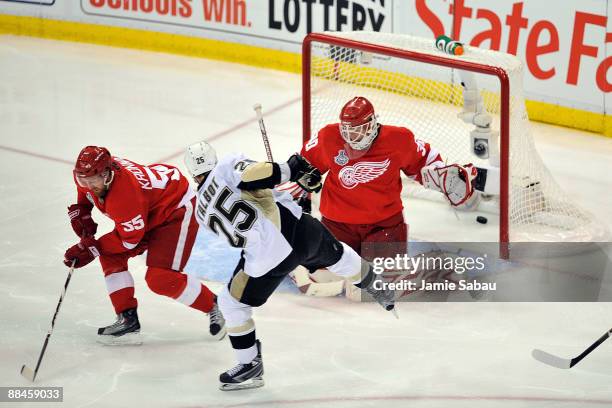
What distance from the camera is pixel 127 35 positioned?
27.8 ft

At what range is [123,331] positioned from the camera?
4.42m

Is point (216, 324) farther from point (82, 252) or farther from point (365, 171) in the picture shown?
point (365, 171)

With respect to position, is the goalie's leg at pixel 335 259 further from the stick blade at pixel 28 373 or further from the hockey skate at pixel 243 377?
the stick blade at pixel 28 373

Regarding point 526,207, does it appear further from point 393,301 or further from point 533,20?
point 533,20

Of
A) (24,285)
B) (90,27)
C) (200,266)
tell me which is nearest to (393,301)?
(200,266)

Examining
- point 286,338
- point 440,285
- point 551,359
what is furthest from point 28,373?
point 551,359

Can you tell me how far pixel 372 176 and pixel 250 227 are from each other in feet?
3.11

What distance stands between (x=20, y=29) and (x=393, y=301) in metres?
5.25

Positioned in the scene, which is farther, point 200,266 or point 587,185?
point 587,185

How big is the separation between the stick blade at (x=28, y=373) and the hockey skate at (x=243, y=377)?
0.67 meters

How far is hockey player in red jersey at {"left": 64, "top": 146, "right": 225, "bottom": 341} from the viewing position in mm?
4152

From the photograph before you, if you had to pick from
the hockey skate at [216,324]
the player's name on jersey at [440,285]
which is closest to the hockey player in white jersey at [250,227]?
the hockey skate at [216,324]

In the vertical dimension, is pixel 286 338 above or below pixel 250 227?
below

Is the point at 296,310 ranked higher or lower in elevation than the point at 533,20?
lower
